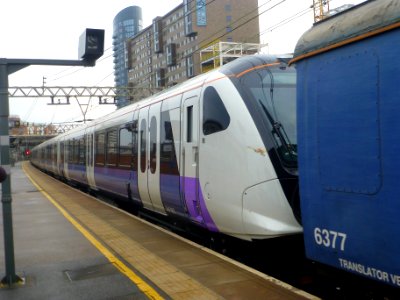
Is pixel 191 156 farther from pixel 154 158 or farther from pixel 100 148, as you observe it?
pixel 100 148

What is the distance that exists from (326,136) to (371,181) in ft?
2.02

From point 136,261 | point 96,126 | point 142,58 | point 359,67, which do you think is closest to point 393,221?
point 359,67

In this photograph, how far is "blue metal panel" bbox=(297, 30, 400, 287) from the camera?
337 centimetres

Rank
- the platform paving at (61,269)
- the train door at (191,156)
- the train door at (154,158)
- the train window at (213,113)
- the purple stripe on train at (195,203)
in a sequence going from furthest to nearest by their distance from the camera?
1. the train door at (154,158)
2. the train door at (191,156)
3. the purple stripe on train at (195,203)
4. the train window at (213,113)
5. the platform paving at (61,269)

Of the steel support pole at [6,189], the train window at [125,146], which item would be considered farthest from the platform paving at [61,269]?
the train window at [125,146]

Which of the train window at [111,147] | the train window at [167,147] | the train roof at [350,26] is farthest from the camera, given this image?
the train window at [111,147]

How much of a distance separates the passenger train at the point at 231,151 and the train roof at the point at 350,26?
1438 millimetres

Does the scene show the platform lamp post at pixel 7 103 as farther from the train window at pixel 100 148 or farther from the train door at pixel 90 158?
the train door at pixel 90 158

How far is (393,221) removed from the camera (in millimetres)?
3309

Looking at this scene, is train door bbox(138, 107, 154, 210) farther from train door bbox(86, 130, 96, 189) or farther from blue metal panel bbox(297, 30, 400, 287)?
train door bbox(86, 130, 96, 189)

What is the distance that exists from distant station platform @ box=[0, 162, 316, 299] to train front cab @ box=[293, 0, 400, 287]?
1.19 meters

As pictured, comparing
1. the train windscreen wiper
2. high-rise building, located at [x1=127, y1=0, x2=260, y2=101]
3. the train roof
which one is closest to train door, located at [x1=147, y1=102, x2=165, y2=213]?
the train windscreen wiper

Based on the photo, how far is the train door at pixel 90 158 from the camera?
52.8ft

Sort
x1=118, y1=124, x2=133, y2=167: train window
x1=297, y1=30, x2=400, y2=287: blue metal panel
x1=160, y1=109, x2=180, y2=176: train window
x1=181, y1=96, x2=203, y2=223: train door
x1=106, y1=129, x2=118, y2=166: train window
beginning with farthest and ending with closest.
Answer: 1. x1=106, y1=129, x2=118, y2=166: train window
2. x1=118, y1=124, x2=133, y2=167: train window
3. x1=160, y1=109, x2=180, y2=176: train window
4. x1=181, y1=96, x2=203, y2=223: train door
5. x1=297, y1=30, x2=400, y2=287: blue metal panel
